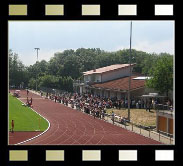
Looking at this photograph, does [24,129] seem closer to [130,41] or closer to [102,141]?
[102,141]

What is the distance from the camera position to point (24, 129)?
2511 centimetres

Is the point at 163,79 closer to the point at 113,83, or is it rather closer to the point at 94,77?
the point at 113,83

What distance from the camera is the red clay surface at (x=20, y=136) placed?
65.7 ft

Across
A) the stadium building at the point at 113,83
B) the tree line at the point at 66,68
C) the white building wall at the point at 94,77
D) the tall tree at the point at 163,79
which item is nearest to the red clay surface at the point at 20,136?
the tall tree at the point at 163,79

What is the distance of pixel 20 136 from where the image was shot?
853 inches

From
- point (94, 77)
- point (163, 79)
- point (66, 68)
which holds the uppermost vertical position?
point (66, 68)

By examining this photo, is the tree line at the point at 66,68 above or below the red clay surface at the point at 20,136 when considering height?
above

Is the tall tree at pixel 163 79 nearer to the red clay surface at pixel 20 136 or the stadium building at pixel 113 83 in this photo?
the stadium building at pixel 113 83

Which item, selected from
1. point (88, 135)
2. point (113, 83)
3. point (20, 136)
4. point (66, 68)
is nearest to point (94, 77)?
point (113, 83)

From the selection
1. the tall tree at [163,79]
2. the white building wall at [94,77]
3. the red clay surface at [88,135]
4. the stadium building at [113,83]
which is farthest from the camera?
the white building wall at [94,77]

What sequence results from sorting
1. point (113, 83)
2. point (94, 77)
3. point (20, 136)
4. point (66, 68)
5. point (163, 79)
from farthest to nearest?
point (66, 68)
point (94, 77)
point (113, 83)
point (163, 79)
point (20, 136)

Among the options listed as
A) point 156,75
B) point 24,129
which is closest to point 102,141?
point 24,129

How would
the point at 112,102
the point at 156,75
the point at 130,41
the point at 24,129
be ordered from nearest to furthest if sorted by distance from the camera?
the point at 24,129, the point at 130,41, the point at 156,75, the point at 112,102
